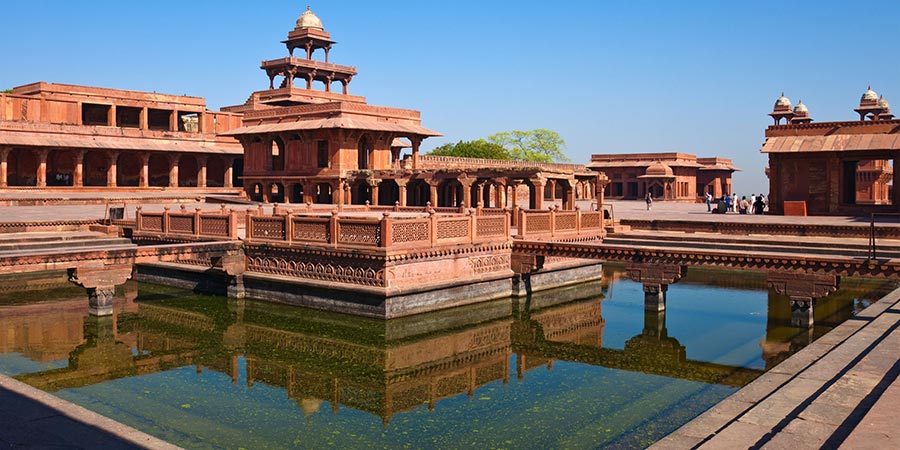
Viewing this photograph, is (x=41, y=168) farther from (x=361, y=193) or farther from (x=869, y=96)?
(x=869, y=96)

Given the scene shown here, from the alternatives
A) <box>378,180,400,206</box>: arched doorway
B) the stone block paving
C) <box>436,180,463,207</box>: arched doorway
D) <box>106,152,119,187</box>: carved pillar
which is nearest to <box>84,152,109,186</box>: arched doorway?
<box>106,152,119,187</box>: carved pillar

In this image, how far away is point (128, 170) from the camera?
46.2 metres

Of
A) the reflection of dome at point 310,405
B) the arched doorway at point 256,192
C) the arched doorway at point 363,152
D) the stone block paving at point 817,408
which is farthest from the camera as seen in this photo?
the arched doorway at point 256,192

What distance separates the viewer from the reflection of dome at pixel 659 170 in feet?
193

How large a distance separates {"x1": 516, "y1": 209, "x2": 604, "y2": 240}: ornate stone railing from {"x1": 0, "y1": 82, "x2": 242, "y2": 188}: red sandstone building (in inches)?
1107

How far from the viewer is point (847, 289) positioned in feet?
74.1

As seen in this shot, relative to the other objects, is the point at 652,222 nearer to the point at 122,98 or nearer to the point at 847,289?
the point at 847,289

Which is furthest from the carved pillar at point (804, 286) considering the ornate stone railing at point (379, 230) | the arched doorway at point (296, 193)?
the arched doorway at point (296, 193)

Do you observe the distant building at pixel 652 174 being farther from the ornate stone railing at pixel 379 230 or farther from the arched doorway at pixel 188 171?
the ornate stone railing at pixel 379 230

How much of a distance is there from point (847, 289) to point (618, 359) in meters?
11.2

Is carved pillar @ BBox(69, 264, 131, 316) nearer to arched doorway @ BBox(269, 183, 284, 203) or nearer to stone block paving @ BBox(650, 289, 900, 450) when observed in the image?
stone block paving @ BBox(650, 289, 900, 450)

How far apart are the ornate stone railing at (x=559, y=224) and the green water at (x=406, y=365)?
171cm

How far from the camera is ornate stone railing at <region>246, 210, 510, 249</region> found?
17.2m

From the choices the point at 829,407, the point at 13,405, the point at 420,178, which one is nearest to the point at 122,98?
the point at 420,178
